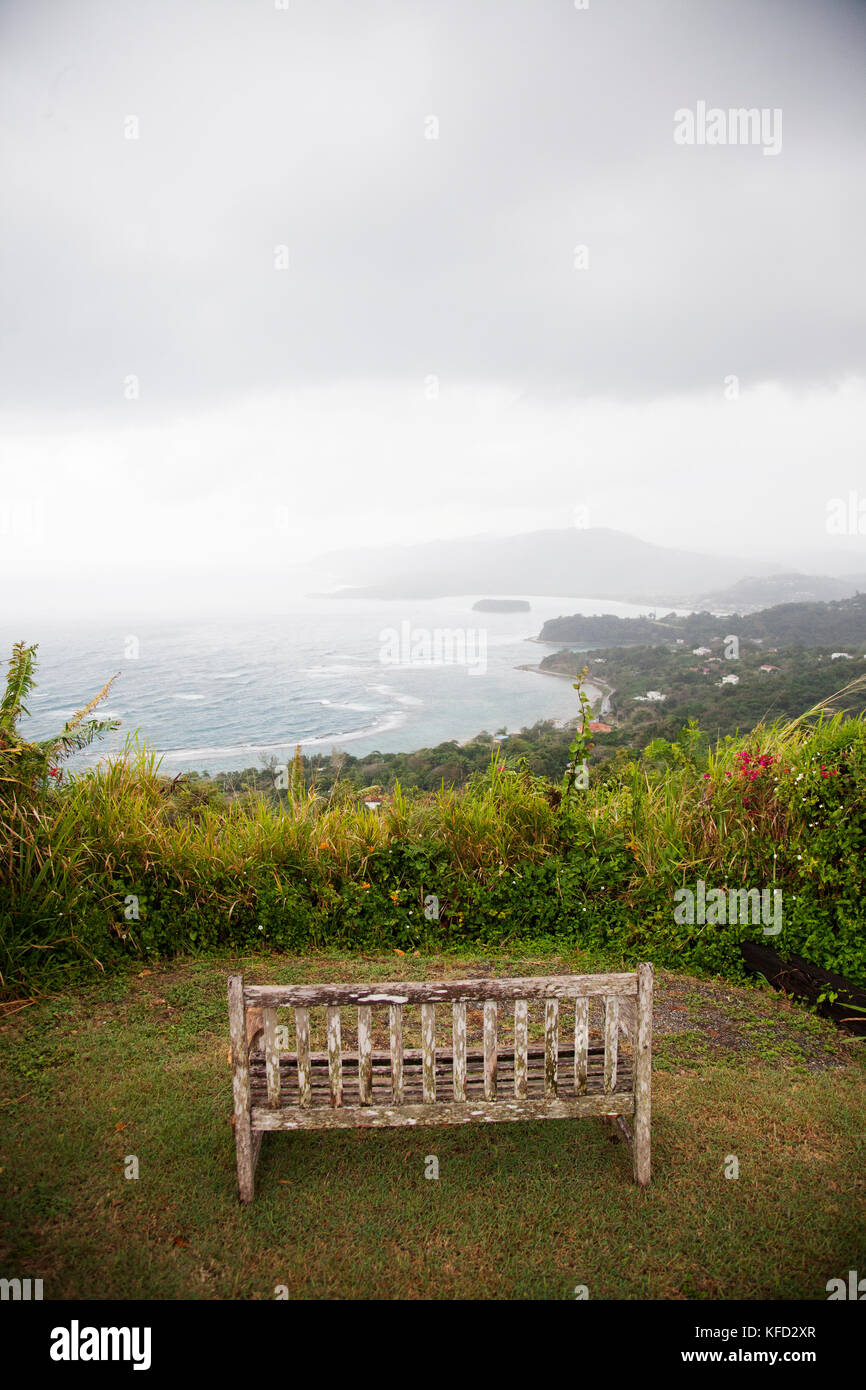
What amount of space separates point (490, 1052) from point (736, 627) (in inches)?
764

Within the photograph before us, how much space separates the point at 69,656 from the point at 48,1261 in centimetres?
2193

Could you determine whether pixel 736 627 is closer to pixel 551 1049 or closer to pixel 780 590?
pixel 780 590

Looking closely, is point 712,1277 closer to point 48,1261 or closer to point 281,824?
point 48,1261

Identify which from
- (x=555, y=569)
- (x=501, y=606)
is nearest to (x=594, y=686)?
(x=501, y=606)

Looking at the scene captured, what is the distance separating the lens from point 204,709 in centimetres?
1956

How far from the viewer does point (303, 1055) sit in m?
2.92

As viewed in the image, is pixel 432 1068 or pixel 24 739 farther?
pixel 24 739

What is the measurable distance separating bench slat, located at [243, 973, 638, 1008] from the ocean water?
3634mm

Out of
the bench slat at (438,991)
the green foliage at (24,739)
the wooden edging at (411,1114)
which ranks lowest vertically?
the wooden edging at (411,1114)

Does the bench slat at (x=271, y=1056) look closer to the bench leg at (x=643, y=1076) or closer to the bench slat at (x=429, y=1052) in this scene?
the bench slat at (x=429, y=1052)

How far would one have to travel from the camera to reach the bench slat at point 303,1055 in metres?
2.91

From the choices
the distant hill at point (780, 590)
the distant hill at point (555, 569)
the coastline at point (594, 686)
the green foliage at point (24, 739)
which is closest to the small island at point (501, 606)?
the distant hill at point (555, 569)
